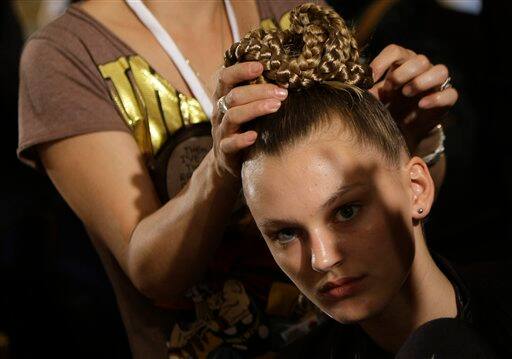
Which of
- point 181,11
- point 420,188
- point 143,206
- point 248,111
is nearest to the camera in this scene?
point 248,111

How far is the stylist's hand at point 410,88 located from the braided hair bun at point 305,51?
0.10 m

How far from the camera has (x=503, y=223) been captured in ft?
8.64

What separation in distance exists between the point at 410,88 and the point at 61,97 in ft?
1.95

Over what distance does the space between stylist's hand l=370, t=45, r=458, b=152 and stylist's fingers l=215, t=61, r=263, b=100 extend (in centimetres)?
27

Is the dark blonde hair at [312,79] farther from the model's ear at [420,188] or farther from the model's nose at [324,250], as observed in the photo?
the model's nose at [324,250]

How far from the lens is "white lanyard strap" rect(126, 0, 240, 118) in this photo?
141cm

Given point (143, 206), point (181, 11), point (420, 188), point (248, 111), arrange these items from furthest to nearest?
1. point (181, 11)
2. point (143, 206)
3. point (420, 188)
4. point (248, 111)

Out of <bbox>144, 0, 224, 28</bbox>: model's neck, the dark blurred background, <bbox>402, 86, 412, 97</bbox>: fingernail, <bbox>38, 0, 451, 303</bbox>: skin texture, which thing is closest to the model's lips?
<bbox>38, 0, 451, 303</bbox>: skin texture

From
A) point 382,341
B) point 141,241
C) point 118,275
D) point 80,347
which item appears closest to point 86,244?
point 80,347

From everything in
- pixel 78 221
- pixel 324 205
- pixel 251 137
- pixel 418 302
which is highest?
pixel 251 137

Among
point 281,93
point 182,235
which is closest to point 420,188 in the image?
point 281,93

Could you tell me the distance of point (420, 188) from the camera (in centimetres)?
117

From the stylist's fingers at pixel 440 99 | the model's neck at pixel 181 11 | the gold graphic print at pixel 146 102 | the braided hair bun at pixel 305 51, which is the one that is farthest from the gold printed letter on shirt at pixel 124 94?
the stylist's fingers at pixel 440 99

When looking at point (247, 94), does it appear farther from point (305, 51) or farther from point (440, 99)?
point (440, 99)
